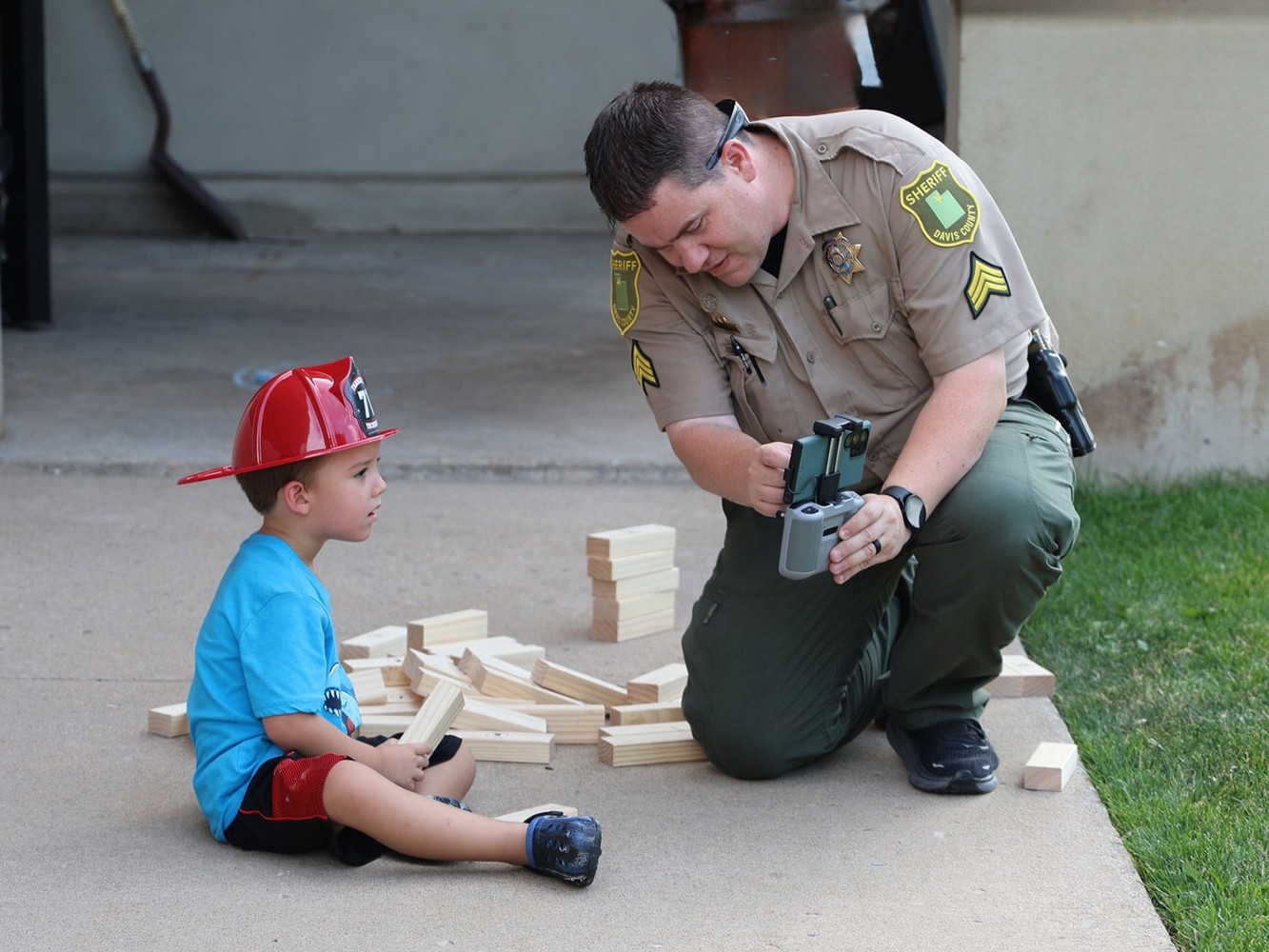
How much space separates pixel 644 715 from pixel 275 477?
46.9 inches

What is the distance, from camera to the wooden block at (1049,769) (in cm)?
342

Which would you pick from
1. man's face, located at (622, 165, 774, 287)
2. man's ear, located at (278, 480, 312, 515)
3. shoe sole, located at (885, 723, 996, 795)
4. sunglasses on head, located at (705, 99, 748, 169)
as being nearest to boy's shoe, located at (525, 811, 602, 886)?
man's ear, located at (278, 480, 312, 515)

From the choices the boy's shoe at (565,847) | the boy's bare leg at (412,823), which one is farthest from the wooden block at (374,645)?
the boy's shoe at (565,847)

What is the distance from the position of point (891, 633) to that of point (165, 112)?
10.6 metres

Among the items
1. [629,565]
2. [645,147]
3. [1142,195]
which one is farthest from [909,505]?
[1142,195]

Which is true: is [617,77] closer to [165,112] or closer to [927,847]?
[165,112]

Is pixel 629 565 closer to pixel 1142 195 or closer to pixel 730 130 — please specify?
pixel 730 130

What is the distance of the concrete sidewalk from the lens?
2.84 metres

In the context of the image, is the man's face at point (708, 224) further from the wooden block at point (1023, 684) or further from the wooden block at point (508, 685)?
the wooden block at point (1023, 684)

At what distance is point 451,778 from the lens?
3305 millimetres

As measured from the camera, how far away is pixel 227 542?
5285 millimetres

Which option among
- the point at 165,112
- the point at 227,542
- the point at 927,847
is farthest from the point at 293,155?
the point at 927,847

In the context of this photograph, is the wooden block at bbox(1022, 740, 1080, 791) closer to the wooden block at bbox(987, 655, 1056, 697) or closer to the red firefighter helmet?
the wooden block at bbox(987, 655, 1056, 697)

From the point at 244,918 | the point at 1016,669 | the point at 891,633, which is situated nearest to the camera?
the point at 244,918
